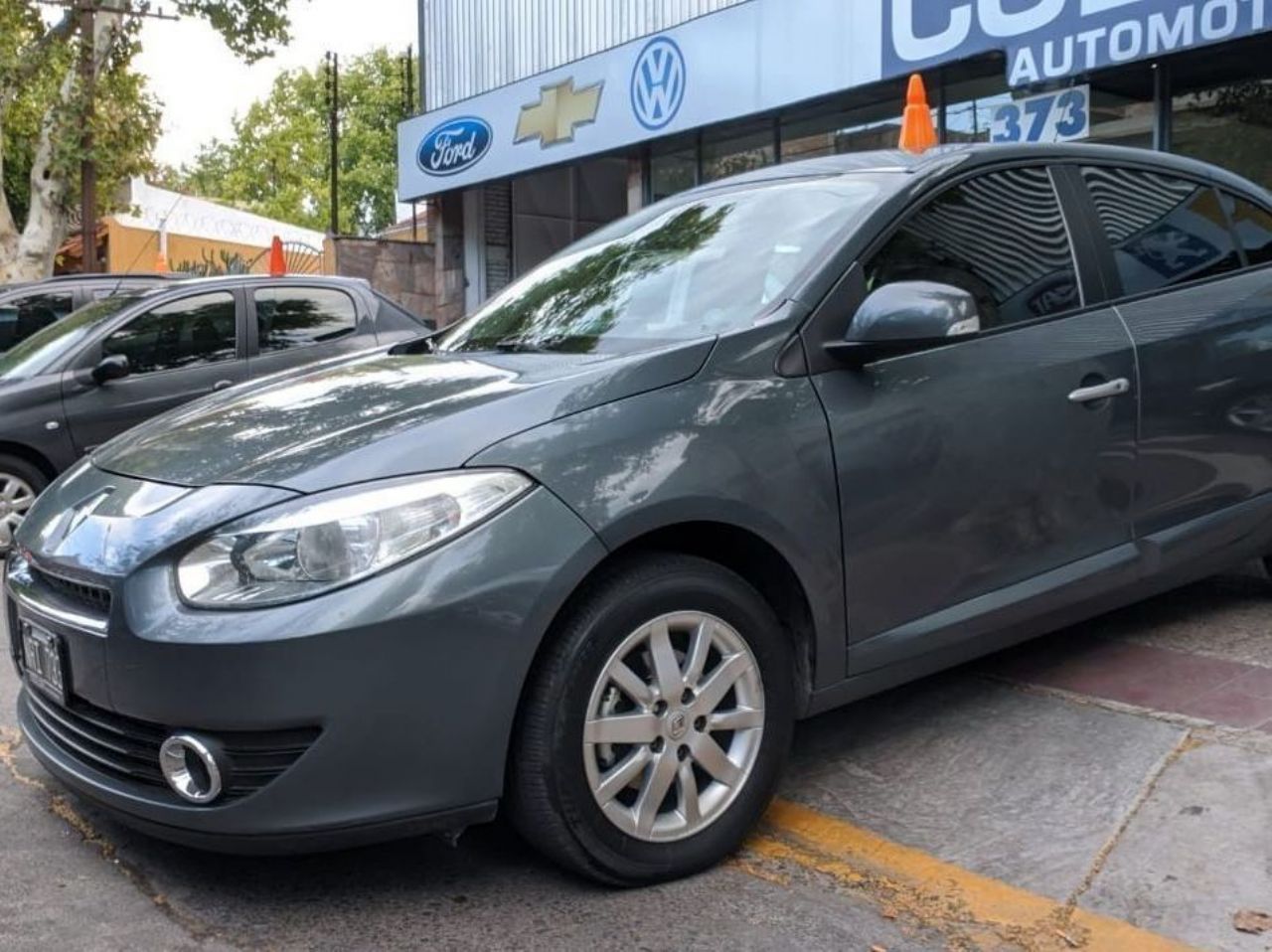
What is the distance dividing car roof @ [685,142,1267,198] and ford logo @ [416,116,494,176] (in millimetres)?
12480

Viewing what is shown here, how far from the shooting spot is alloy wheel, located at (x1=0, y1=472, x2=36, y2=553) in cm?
704

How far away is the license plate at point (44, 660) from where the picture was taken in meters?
2.78

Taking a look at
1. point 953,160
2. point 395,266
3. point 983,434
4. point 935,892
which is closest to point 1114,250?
point 953,160

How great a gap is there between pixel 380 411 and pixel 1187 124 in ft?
28.7

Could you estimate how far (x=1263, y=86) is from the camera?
9250 mm

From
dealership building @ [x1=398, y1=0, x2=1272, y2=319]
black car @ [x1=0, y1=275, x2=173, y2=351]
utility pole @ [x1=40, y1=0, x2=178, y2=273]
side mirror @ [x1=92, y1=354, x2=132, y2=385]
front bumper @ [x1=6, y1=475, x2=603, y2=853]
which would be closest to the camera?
front bumper @ [x1=6, y1=475, x2=603, y2=853]

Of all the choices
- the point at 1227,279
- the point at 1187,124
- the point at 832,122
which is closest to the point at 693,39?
the point at 832,122

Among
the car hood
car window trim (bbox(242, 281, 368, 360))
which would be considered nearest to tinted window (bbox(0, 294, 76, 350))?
car window trim (bbox(242, 281, 368, 360))

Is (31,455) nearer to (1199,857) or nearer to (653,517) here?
(653,517)

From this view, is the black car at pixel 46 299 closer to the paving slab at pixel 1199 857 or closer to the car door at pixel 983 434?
the car door at pixel 983 434

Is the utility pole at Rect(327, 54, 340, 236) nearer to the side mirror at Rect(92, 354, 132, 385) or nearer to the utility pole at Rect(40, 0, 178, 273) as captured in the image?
the utility pole at Rect(40, 0, 178, 273)

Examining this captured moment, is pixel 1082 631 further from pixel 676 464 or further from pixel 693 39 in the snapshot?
pixel 693 39

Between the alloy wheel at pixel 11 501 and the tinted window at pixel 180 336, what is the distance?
91 cm

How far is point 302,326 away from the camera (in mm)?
8070
